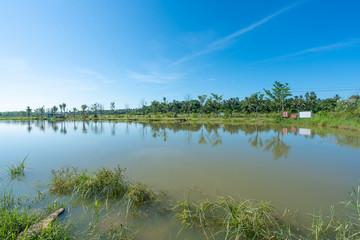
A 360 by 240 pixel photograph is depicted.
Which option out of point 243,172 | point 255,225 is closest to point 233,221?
point 255,225

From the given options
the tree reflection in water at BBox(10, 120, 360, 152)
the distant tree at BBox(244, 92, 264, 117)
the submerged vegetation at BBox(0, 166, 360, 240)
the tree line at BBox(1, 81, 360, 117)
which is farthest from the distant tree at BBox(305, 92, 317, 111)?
the submerged vegetation at BBox(0, 166, 360, 240)

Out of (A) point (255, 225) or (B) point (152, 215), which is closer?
(A) point (255, 225)

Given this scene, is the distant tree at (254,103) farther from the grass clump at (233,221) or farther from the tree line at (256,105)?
the grass clump at (233,221)

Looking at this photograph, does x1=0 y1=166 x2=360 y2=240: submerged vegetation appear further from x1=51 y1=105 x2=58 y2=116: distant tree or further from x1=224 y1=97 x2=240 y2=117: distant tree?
x1=51 y1=105 x2=58 y2=116: distant tree

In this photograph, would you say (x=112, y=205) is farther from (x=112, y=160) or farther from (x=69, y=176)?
(x=112, y=160)

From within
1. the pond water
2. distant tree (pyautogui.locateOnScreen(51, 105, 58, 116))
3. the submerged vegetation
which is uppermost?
distant tree (pyautogui.locateOnScreen(51, 105, 58, 116))

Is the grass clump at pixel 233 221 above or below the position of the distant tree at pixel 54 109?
below

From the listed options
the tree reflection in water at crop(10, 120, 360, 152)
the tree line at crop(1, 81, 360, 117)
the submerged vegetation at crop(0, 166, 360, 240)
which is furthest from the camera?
the tree line at crop(1, 81, 360, 117)

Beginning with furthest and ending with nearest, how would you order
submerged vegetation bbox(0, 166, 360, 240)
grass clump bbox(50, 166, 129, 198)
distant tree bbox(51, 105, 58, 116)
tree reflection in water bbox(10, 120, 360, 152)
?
distant tree bbox(51, 105, 58, 116)
tree reflection in water bbox(10, 120, 360, 152)
grass clump bbox(50, 166, 129, 198)
submerged vegetation bbox(0, 166, 360, 240)

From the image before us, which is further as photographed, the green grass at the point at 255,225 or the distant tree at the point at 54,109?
the distant tree at the point at 54,109

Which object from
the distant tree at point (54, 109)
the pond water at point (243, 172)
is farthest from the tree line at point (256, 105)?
the pond water at point (243, 172)

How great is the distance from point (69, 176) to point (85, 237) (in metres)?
2.27

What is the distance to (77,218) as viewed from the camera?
8.08 ft

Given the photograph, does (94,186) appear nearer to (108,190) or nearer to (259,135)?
(108,190)
